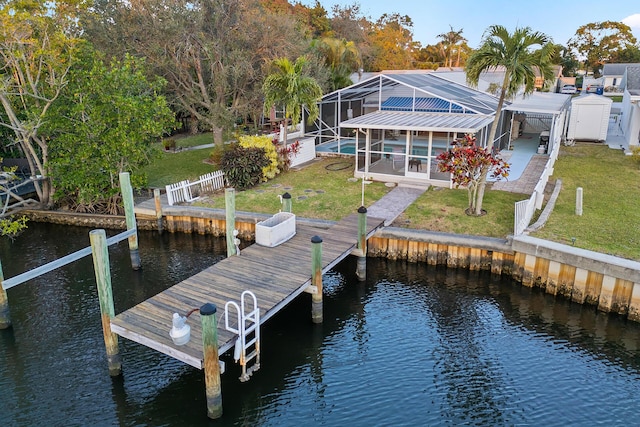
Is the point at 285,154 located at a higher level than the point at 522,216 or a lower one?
higher

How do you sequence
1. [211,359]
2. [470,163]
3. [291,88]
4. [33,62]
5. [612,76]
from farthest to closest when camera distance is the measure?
1. [612,76]
2. [291,88]
3. [33,62]
4. [470,163]
5. [211,359]

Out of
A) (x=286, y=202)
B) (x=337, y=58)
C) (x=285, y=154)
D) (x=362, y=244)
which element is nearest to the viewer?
(x=362, y=244)

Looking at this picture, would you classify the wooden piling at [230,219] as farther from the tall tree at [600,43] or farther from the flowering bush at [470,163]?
the tall tree at [600,43]

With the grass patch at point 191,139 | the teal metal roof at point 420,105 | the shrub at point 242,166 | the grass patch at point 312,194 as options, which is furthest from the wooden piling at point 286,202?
the grass patch at point 191,139

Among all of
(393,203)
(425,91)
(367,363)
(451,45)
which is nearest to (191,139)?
(425,91)

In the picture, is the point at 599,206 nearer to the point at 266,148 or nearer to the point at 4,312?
the point at 266,148

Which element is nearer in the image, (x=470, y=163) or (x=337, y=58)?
(x=470, y=163)
